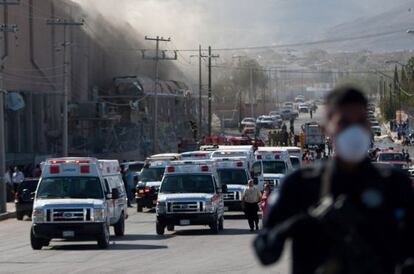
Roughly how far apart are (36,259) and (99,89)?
81277 millimetres

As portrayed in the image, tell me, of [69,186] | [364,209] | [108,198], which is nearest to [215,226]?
[108,198]

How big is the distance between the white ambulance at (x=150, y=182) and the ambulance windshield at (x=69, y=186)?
1473cm

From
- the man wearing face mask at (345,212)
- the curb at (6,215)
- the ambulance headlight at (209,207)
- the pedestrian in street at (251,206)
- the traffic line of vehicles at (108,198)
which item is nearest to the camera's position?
the man wearing face mask at (345,212)

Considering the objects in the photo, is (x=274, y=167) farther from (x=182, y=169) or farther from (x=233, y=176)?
(x=182, y=169)

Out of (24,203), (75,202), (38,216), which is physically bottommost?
(24,203)

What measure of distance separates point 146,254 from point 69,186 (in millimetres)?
4121

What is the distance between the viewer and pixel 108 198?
2975 centimetres

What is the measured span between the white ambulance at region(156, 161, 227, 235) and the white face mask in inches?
1088

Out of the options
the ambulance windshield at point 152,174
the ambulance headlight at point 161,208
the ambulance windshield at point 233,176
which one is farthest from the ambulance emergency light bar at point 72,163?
the ambulance windshield at point 152,174

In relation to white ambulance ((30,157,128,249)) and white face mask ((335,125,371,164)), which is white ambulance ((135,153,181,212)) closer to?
white ambulance ((30,157,128,249))

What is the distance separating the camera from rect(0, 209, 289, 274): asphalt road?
22.8m

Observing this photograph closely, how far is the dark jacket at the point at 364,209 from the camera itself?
5.59 meters

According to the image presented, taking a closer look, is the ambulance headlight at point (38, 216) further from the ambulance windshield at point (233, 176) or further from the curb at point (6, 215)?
the curb at point (6, 215)

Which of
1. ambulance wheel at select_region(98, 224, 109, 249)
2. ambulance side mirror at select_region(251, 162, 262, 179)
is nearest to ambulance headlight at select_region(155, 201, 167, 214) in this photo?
ambulance wheel at select_region(98, 224, 109, 249)
